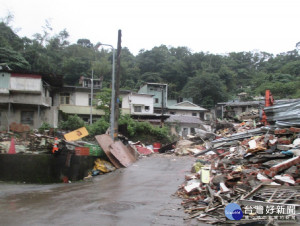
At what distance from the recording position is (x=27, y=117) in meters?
25.5

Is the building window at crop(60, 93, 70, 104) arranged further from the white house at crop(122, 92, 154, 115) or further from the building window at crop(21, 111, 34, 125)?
the building window at crop(21, 111, 34, 125)

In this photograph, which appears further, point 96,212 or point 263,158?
point 263,158

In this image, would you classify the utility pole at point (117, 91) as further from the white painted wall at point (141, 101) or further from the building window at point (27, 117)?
the white painted wall at point (141, 101)

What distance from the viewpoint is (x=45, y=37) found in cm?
5494

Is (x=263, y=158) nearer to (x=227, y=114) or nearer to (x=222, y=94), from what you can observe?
(x=227, y=114)

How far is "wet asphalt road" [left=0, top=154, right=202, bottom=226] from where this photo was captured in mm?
5598

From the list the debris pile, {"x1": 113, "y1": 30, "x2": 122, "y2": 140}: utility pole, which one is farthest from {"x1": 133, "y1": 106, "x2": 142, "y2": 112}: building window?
the debris pile

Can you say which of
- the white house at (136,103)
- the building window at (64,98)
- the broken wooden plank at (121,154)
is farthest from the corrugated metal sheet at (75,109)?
the broken wooden plank at (121,154)

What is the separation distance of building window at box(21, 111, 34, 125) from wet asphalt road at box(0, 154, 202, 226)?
58.7ft

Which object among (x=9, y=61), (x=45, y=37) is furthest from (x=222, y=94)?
(x=45, y=37)

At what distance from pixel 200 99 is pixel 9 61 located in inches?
1283

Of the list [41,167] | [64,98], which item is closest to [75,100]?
[64,98]

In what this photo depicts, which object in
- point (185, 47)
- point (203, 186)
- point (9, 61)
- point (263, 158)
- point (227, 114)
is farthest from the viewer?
point (185, 47)

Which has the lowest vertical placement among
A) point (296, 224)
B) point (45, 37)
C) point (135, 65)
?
point (296, 224)
